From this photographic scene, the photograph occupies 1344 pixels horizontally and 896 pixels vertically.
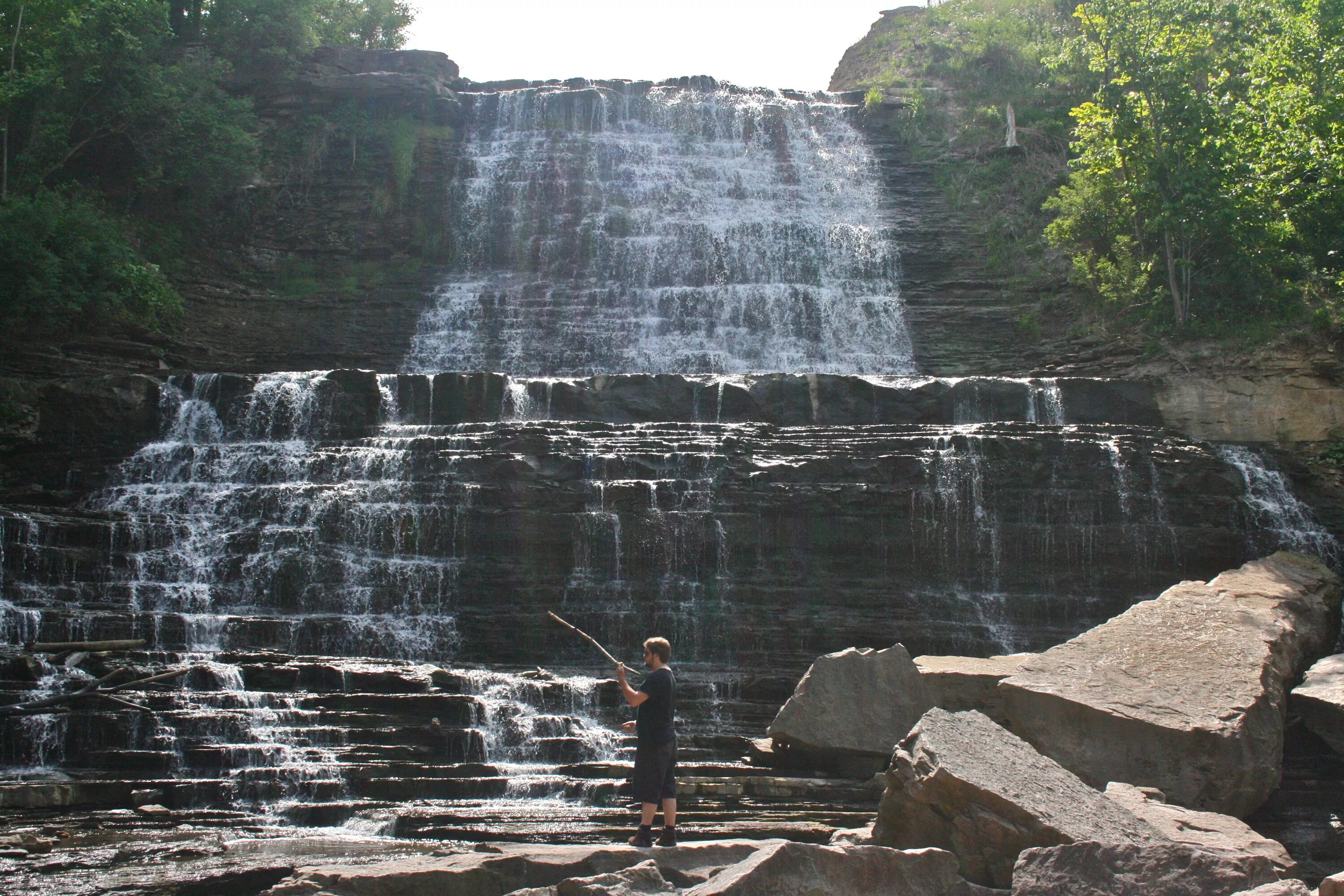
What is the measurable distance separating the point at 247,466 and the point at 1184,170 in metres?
18.4

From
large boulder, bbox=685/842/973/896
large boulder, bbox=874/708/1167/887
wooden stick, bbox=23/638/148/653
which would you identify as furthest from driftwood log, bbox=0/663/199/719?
large boulder, bbox=874/708/1167/887

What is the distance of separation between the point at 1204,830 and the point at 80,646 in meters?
11.7

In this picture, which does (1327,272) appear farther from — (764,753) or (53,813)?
(53,813)

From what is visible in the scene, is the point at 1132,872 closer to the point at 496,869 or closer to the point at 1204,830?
the point at 1204,830

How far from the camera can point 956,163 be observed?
102ft

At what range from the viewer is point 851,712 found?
1084 centimetres

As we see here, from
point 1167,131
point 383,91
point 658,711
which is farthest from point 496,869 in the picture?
point 383,91

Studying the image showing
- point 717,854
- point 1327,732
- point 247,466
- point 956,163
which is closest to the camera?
point 717,854

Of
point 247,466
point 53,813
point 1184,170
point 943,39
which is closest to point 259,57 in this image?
point 247,466

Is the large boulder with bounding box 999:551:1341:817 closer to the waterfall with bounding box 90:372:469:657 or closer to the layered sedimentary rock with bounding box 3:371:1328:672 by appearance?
the layered sedimentary rock with bounding box 3:371:1328:672

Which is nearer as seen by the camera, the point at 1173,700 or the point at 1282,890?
the point at 1282,890

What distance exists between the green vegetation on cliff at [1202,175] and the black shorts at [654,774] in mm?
17973

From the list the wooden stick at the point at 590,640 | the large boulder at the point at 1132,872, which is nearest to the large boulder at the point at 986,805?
the large boulder at the point at 1132,872

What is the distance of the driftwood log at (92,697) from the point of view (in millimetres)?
11297
